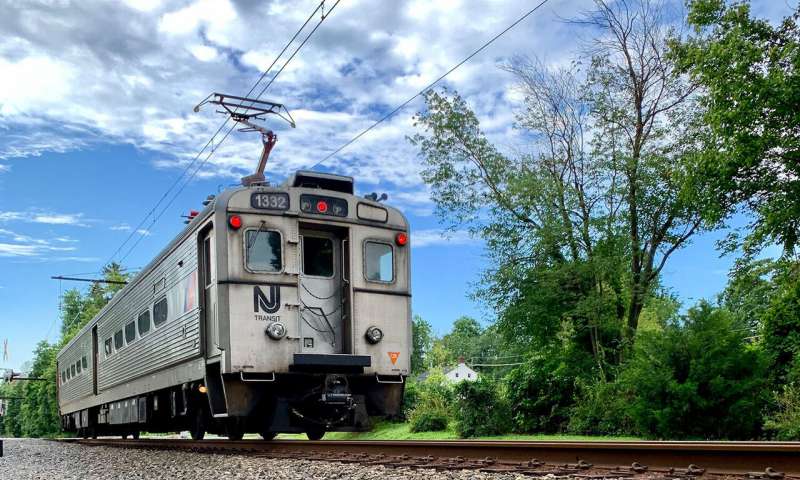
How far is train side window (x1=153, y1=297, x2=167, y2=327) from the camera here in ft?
41.2

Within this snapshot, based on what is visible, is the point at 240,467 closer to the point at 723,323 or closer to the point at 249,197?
the point at 249,197

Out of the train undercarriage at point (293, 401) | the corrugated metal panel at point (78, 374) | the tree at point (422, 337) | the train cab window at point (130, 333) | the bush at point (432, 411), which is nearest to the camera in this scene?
the train undercarriage at point (293, 401)

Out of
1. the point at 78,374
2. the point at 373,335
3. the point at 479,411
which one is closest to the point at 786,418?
the point at 373,335

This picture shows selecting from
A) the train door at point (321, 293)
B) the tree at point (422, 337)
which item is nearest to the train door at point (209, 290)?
the train door at point (321, 293)

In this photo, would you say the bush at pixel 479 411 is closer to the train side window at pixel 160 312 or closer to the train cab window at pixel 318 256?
the train side window at pixel 160 312

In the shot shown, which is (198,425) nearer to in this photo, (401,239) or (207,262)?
(207,262)

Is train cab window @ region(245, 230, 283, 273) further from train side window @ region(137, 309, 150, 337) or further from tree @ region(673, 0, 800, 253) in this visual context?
tree @ region(673, 0, 800, 253)

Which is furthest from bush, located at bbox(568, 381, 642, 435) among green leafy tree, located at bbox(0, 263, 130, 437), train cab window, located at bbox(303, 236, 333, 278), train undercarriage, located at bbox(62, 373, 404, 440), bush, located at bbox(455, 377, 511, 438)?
green leafy tree, located at bbox(0, 263, 130, 437)

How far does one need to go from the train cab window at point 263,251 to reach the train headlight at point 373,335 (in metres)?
1.45

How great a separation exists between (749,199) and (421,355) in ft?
249

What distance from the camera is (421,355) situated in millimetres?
93438

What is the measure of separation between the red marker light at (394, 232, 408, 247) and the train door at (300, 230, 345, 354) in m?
0.84

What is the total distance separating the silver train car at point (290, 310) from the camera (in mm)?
9891

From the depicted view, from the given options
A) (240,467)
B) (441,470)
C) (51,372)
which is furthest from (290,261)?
(51,372)
